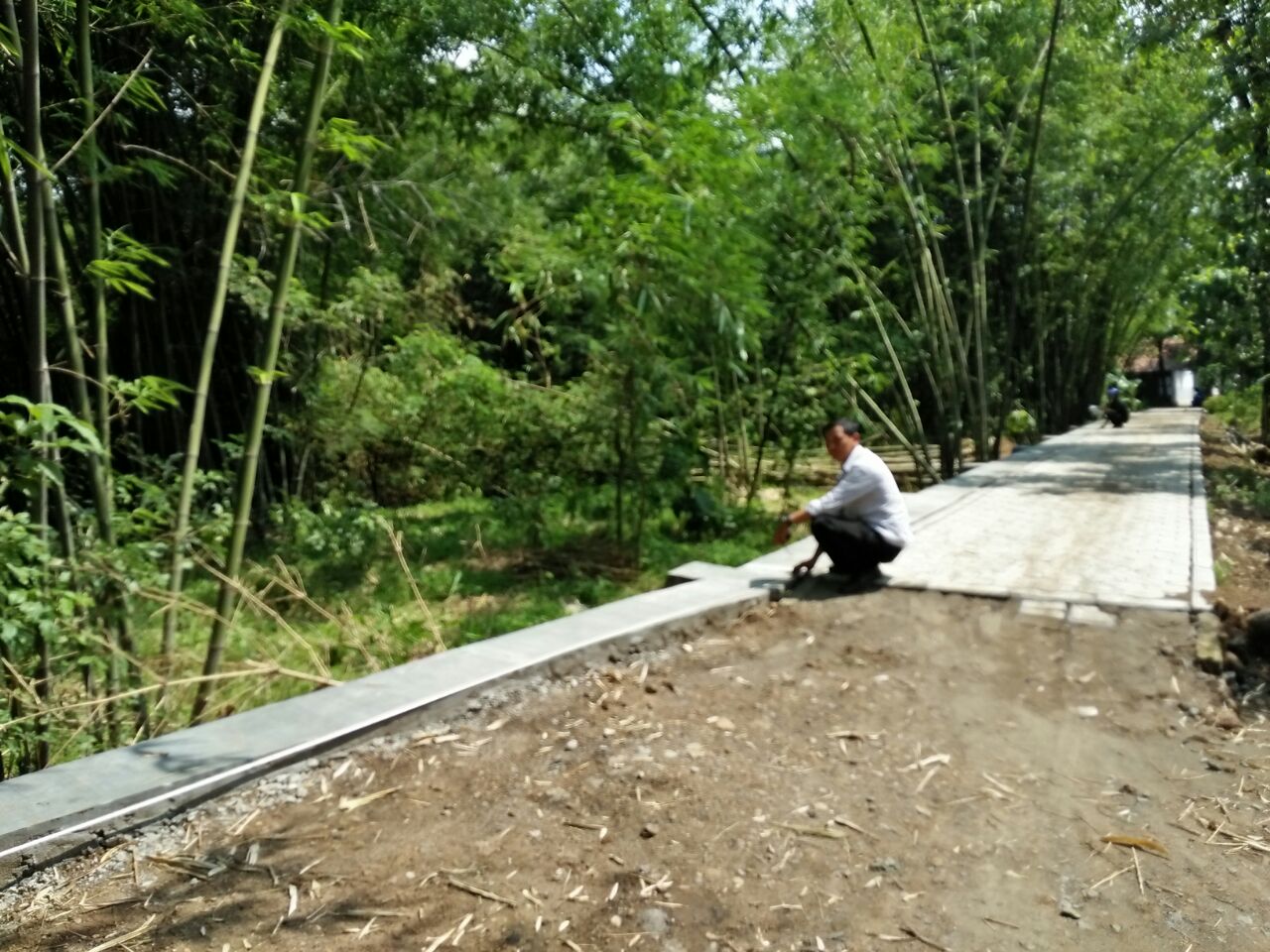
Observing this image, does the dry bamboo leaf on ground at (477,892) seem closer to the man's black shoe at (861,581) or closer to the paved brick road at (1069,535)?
the man's black shoe at (861,581)

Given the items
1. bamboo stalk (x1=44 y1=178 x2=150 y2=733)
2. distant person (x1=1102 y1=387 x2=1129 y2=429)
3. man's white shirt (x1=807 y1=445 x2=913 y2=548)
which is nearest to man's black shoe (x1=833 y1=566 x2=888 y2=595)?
man's white shirt (x1=807 y1=445 x2=913 y2=548)

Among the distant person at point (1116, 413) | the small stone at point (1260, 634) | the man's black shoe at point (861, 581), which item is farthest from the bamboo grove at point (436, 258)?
the distant person at point (1116, 413)

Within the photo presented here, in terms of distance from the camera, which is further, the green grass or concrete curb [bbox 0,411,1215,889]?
the green grass

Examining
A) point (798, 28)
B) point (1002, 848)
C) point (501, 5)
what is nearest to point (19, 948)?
point (1002, 848)

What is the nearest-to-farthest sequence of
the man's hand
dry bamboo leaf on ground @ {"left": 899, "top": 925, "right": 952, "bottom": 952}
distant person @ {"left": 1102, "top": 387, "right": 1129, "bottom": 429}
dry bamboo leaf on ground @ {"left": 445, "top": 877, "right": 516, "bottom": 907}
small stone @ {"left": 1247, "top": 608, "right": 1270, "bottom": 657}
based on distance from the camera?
A: 1. dry bamboo leaf on ground @ {"left": 899, "top": 925, "right": 952, "bottom": 952}
2. dry bamboo leaf on ground @ {"left": 445, "top": 877, "right": 516, "bottom": 907}
3. small stone @ {"left": 1247, "top": 608, "right": 1270, "bottom": 657}
4. the man's hand
5. distant person @ {"left": 1102, "top": 387, "right": 1129, "bottom": 429}

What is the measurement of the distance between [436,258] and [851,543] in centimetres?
501

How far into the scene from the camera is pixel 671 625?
4422mm

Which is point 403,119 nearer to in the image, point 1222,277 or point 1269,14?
point 1269,14

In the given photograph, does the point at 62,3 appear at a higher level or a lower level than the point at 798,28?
lower

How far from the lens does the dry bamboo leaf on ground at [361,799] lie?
2748 millimetres

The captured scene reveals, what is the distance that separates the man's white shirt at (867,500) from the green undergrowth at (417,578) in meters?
1.79

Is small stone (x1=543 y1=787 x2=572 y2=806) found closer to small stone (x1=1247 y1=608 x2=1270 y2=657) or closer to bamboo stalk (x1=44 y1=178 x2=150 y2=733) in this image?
bamboo stalk (x1=44 y1=178 x2=150 y2=733)

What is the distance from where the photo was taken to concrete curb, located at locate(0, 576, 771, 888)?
2387 millimetres

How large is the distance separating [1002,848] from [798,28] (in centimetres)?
740
